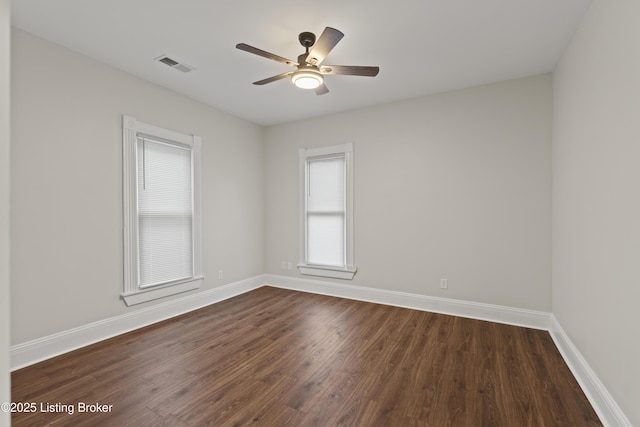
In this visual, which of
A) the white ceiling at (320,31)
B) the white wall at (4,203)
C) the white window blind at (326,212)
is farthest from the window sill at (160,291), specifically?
the white ceiling at (320,31)

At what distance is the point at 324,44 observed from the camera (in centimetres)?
208

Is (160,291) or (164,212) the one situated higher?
(164,212)

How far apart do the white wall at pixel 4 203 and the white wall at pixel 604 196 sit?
3051 millimetres

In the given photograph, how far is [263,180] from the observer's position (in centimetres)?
512

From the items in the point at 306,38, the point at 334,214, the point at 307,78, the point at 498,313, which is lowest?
the point at 498,313

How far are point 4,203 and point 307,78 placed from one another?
2077mm

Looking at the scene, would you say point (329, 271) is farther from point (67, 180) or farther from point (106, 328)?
point (67, 180)

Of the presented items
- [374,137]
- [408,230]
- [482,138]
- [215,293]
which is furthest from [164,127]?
[482,138]

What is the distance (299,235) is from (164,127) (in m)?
2.46

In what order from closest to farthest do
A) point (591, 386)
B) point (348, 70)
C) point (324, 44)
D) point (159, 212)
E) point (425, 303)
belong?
point (591, 386), point (324, 44), point (348, 70), point (159, 212), point (425, 303)

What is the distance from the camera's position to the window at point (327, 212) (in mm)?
4316

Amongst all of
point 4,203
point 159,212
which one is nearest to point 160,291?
point 159,212

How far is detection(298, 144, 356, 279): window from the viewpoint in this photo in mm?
4316

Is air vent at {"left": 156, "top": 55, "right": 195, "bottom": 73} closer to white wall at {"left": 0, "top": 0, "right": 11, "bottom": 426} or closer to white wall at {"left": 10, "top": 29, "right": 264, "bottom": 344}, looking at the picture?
white wall at {"left": 10, "top": 29, "right": 264, "bottom": 344}
